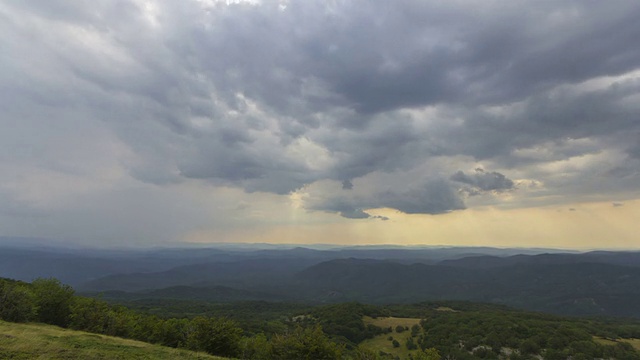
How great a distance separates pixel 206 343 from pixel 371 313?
336 feet

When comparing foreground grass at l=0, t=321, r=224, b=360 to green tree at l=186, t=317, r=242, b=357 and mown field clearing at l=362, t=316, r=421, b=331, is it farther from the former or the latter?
mown field clearing at l=362, t=316, r=421, b=331

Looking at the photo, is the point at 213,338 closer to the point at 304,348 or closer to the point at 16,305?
the point at 304,348

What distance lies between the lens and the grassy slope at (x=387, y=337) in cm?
8644

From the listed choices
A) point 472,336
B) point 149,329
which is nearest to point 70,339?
point 149,329

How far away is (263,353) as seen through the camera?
4441 cm

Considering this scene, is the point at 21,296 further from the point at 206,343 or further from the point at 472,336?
the point at 472,336

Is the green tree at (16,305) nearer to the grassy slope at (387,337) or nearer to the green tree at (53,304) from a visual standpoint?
the green tree at (53,304)

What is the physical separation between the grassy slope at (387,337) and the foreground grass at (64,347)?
6618 cm

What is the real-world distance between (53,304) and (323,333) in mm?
51396

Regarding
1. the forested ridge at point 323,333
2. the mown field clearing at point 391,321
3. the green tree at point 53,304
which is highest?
the green tree at point 53,304

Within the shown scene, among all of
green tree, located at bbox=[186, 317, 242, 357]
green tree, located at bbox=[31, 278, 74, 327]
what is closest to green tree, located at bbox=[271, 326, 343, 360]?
green tree, located at bbox=[186, 317, 242, 357]

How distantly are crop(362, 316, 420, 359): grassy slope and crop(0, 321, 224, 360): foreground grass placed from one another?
66179 millimetres

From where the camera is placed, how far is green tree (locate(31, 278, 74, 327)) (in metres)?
49.0

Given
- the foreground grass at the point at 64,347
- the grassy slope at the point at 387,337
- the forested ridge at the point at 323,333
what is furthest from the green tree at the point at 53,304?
the grassy slope at the point at 387,337
